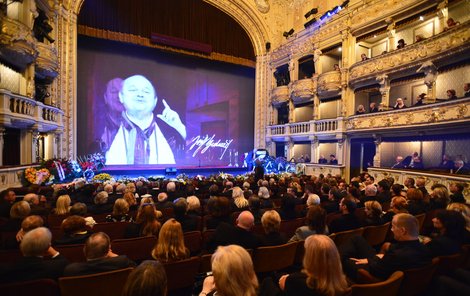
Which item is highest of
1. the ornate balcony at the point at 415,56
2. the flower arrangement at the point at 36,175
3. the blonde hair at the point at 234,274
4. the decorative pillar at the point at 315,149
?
the ornate balcony at the point at 415,56

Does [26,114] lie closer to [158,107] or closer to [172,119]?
[158,107]

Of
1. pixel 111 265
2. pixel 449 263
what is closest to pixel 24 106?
pixel 111 265

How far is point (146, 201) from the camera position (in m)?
4.43

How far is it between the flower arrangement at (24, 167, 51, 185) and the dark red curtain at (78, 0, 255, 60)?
8.65m

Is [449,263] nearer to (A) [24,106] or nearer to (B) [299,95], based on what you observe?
(A) [24,106]

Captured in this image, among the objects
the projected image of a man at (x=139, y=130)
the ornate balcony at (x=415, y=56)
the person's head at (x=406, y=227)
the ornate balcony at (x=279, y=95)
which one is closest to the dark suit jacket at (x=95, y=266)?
the person's head at (x=406, y=227)

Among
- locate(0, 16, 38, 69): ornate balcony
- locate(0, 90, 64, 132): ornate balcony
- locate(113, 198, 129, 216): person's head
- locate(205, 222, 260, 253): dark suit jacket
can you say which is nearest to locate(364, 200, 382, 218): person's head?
Result: locate(205, 222, 260, 253): dark suit jacket

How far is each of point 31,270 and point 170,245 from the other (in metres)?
1.07

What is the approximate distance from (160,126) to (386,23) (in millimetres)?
13496

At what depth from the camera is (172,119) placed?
52.1ft

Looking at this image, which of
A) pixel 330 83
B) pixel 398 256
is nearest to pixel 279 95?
pixel 330 83

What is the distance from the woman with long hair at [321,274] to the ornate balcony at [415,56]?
11415 mm

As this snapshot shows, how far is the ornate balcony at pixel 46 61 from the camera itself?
1045cm

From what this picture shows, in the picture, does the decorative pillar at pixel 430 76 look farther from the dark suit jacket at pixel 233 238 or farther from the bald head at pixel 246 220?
the dark suit jacket at pixel 233 238
